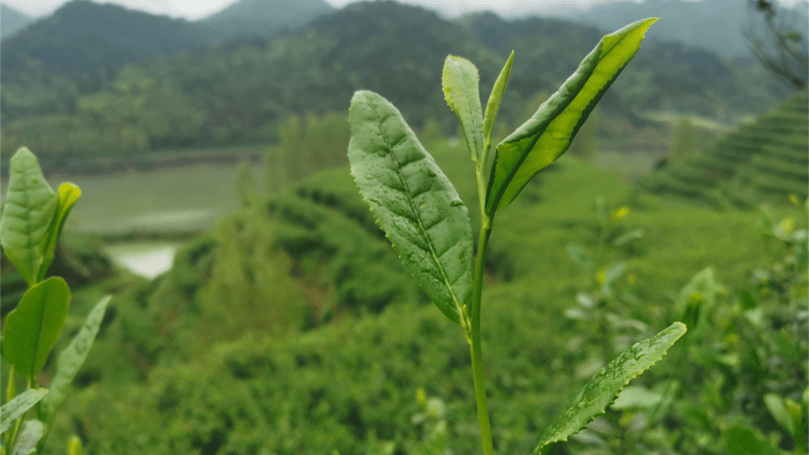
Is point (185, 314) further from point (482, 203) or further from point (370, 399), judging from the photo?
point (482, 203)

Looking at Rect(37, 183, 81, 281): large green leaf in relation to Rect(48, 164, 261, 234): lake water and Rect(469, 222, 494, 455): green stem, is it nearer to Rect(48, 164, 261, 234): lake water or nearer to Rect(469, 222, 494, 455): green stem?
Rect(469, 222, 494, 455): green stem

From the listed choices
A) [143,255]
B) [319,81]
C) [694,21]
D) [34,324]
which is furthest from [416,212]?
[694,21]

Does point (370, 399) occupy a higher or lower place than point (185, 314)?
higher

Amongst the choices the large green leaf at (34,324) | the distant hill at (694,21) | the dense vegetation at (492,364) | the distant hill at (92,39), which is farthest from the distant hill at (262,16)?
the large green leaf at (34,324)

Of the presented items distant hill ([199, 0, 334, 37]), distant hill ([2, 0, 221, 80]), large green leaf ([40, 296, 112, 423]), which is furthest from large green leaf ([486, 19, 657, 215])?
distant hill ([199, 0, 334, 37])

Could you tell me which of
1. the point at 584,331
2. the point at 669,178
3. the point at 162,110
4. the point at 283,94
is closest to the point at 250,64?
the point at 283,94

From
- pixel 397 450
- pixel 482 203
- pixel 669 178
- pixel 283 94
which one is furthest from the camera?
pixel 283 94

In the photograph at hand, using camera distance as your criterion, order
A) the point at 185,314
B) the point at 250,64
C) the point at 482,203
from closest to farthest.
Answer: the point at 482,203 → the point at 185,314 → the point at 250,64

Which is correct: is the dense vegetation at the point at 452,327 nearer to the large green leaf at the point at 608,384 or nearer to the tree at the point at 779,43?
the large green leaf at the point at 608,384
